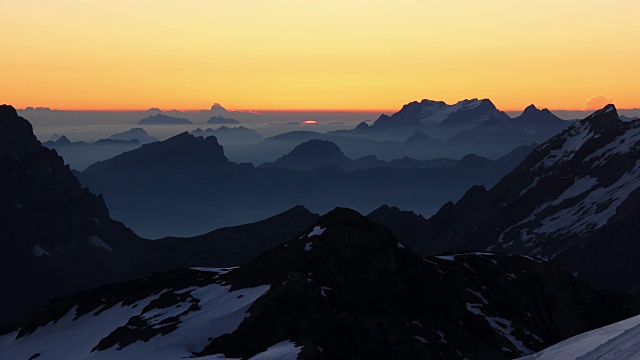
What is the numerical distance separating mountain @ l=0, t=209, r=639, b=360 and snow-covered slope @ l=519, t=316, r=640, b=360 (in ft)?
75.1

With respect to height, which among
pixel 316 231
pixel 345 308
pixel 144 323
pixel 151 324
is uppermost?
pixel 316 231

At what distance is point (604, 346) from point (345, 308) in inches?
1769

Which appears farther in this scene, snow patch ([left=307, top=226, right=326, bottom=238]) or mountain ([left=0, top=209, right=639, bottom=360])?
snow patch ([left=307, top=226, right=326, bottom=238])

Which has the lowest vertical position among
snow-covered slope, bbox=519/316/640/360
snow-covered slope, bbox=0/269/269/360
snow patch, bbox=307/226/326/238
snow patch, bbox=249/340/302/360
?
snow-covered slope, bbox=0/269/269/360

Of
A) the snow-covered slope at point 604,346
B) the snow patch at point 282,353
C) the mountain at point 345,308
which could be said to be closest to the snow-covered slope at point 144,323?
the mountain at point 345,308

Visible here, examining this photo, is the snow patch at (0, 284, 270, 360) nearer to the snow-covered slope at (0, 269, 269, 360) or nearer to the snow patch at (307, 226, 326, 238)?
the snow-covered slope at (0, 269, 269, 360)

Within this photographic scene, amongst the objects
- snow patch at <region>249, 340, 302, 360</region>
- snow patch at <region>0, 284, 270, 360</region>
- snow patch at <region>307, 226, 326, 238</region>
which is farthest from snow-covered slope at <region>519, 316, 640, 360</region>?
snow patch at <region>307, 226, 326, 238</region>

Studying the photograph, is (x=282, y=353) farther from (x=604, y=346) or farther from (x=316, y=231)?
(x=316, y=231)

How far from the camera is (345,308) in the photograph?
8269cm

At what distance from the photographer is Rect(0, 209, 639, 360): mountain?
77.9 metres

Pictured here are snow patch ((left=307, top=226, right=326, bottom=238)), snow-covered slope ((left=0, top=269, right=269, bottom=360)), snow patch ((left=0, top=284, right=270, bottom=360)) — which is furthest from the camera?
snow patch ((left=307, top=226, right=326, bottom=238))

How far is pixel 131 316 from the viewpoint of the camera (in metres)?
109

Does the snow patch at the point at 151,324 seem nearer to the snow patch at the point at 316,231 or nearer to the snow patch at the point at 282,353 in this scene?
the snow patch at the point at 282,353

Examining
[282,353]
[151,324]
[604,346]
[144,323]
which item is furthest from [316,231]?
[604,346]
